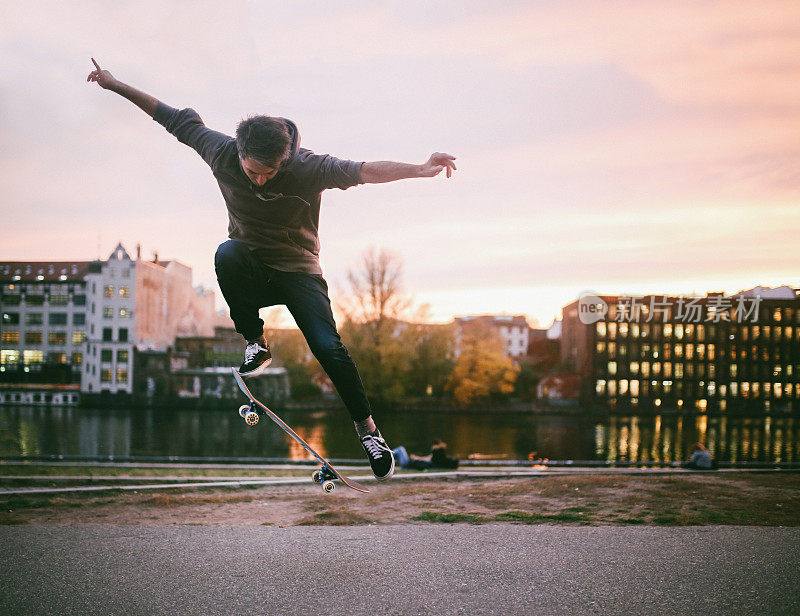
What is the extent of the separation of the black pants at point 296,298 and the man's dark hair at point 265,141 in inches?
32.4

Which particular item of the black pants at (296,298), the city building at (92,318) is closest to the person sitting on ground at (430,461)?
the black pants at (296,298)

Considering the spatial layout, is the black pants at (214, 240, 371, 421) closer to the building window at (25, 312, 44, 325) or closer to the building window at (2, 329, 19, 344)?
the building window at (25, 312, 44, 325)

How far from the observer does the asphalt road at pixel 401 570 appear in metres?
6.84

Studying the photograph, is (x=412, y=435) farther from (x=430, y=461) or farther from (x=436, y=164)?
(x=436, y=164)

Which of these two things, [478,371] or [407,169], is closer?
[407,169]

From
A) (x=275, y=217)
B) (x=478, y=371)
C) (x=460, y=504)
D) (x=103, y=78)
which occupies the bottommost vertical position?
(x=478, y=371)

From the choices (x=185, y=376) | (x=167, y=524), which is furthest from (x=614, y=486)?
(x=185, y=376)

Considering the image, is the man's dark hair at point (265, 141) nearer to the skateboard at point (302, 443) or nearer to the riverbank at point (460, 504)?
the skateboard at point (302, 443)

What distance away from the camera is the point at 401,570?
811 centimetres

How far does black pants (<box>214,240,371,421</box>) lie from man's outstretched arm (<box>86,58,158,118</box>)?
1.47 m

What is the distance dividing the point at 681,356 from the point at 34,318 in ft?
269

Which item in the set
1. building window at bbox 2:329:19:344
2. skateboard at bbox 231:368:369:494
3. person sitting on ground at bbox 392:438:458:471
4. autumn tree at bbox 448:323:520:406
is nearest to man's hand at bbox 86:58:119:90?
skateboard at bbox 231:368:369:494

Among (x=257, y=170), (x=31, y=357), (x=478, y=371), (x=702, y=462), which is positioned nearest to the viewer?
(x=257, y=170)

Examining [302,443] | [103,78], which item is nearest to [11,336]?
[103,78]
